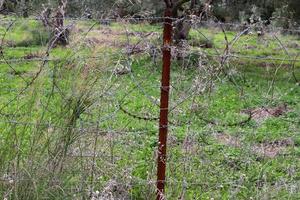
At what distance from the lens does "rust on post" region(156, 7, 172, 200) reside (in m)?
4.16

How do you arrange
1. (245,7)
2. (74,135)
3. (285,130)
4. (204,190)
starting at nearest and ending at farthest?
(74,135) → (204,190) → (285,130) → (245,7)

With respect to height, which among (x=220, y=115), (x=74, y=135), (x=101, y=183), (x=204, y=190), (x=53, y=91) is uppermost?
(x=53, y=91)

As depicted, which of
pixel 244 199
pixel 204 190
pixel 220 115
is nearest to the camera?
pixel 244 199

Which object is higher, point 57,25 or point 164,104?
point 57,25

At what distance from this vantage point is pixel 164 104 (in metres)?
4.25

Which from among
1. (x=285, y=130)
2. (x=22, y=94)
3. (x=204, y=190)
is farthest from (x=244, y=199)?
(x=285, y=130)

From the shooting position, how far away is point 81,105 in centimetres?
415

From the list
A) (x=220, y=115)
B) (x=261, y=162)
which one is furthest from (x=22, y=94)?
(x=220, y=115)

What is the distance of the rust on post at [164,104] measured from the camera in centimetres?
416

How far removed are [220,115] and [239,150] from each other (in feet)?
8.42

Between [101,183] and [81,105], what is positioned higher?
[81,105]

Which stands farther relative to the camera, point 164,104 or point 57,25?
point 57,25

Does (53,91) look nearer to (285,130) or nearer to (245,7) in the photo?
(285,130)

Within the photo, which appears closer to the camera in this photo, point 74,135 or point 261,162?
point 74,135
